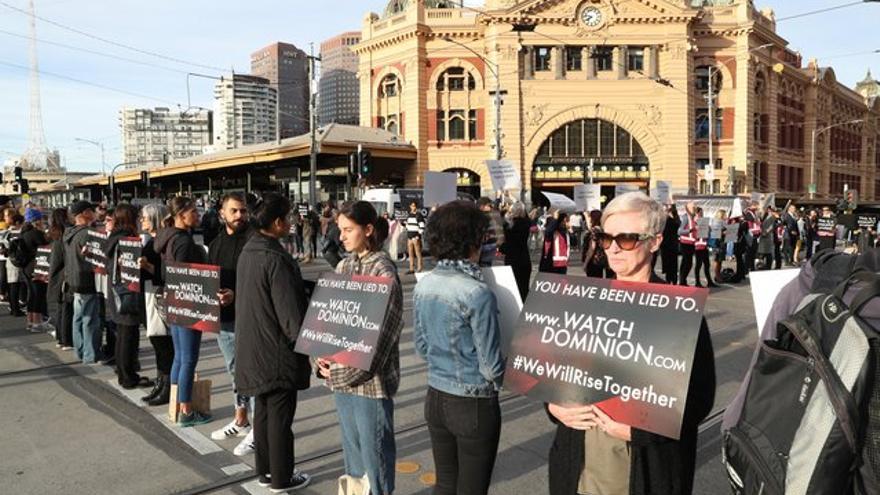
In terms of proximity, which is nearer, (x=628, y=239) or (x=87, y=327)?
(x=628, y=239)

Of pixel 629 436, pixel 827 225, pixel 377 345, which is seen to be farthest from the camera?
A: pixel 827 225

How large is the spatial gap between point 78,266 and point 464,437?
19.8 feet

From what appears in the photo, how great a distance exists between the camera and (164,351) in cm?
604

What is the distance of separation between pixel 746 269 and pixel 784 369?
15.3 metres

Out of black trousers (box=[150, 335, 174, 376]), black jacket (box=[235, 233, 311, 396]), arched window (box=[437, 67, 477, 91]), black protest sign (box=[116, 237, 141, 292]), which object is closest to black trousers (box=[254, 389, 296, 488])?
black jacket (box=[235, 233, 311, 396])

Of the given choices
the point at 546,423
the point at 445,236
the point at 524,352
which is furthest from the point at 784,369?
the point at 546,423

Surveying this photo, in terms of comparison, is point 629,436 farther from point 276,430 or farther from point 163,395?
point 163,395

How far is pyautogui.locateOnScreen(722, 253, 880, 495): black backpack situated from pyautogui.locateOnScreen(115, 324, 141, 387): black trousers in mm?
6126

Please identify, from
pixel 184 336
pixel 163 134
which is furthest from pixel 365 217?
pixel 163 134

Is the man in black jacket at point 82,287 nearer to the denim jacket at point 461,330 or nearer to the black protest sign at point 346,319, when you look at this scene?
the black protest sign at point 346,319

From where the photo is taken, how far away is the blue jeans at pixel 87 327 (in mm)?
7551

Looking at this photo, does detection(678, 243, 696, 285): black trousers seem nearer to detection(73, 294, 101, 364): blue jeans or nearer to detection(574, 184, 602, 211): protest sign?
detection(574, 184, 602, 211): protest sign

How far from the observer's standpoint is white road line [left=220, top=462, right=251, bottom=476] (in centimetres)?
454

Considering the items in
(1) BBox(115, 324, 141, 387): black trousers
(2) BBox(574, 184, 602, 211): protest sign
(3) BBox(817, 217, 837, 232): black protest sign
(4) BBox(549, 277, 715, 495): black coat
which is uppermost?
(2) BBox(574, 184, 602, 211): protest sign
